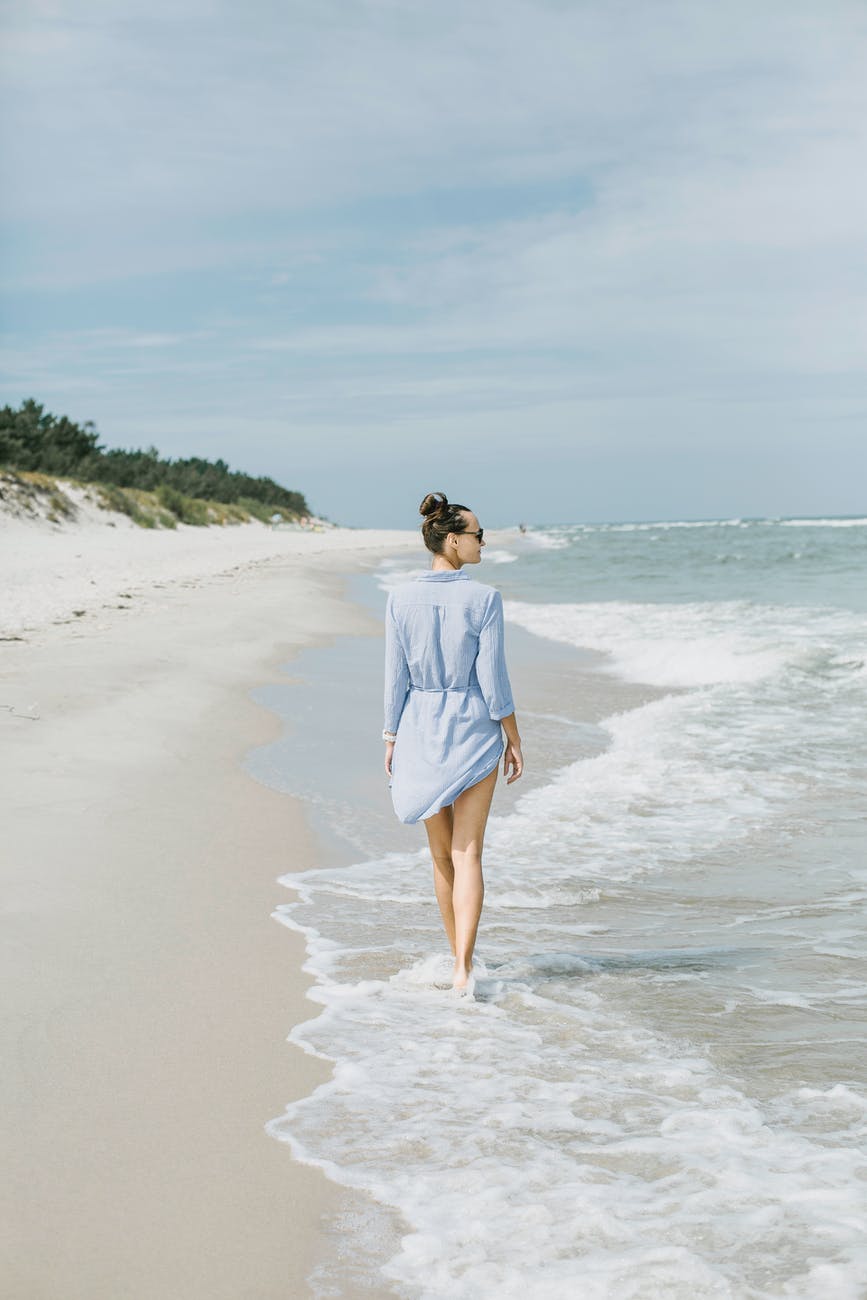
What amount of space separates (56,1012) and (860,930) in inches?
137

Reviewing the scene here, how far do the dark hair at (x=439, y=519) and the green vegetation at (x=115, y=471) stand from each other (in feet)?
117

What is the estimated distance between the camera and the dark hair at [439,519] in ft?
14.6

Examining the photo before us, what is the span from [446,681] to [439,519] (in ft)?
2.07

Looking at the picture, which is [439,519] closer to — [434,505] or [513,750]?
[434,505]

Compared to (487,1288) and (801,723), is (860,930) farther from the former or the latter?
(801,723)

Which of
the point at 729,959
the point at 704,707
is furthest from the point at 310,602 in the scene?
the point at 729,959

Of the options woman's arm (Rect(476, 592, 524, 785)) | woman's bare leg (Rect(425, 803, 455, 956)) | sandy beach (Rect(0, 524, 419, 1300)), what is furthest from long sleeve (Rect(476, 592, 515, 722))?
sandy beach (Rect(0, 524, 419, 1300))

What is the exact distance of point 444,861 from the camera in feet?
15.4

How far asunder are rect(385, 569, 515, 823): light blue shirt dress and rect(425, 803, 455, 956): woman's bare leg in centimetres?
14

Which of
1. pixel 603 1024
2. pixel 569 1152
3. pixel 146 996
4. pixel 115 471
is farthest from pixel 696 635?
pixel 115 471

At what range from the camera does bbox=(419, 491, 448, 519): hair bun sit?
4472 millimetres

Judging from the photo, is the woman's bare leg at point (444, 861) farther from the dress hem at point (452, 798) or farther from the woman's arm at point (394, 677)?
the woman's arm at point (394, 677)

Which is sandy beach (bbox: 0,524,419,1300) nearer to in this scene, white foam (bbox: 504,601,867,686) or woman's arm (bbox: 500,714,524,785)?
woman's arm (bbox: 500,714,524,785)

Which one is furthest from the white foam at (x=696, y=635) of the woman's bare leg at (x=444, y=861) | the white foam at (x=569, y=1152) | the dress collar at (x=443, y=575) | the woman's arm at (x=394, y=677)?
the white foam at (x=569, y=1152)
